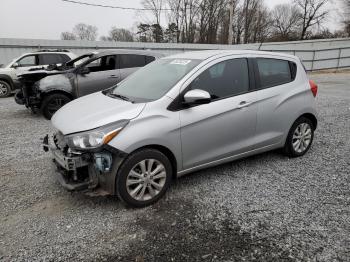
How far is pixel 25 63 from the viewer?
1115 centimetres

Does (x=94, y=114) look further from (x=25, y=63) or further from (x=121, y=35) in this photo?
(x=121, y=35)

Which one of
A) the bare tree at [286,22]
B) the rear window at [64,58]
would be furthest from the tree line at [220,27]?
the rear window at [64,58]

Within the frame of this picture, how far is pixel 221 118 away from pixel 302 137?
1.82 meters

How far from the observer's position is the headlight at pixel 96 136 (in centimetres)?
294

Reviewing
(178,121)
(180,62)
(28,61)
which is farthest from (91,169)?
(28,61)

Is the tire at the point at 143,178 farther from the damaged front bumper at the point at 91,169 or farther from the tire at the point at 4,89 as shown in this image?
the tire at the point at 4,89

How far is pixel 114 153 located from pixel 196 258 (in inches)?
50.1

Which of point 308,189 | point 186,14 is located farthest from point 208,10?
point 308,189

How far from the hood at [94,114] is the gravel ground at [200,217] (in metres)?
0.92

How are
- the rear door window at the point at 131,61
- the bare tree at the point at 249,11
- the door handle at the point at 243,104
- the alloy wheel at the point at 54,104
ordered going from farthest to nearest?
the bare tree at the point at 249,11 → the rear door window at the point at 131,61 → the alloy wheel at the point at 54,104 → the door handle at the point at 243,104

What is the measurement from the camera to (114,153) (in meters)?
2.94

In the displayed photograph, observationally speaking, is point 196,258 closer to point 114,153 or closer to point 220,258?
point 220,258

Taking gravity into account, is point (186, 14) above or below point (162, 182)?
above

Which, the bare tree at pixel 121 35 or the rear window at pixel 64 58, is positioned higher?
the bare tree at pixel 121 35
